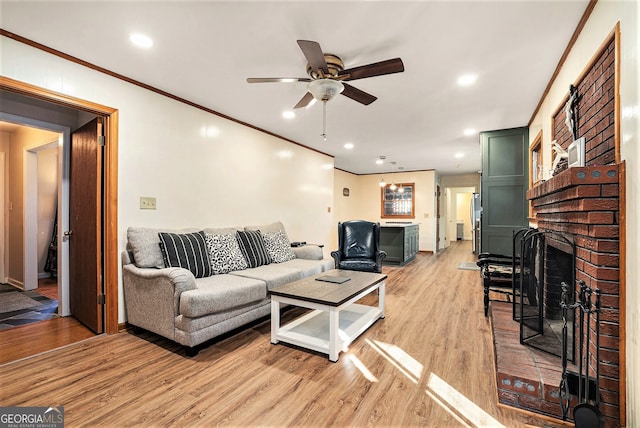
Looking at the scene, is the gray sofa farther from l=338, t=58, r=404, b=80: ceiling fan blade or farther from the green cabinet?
the green cabinet

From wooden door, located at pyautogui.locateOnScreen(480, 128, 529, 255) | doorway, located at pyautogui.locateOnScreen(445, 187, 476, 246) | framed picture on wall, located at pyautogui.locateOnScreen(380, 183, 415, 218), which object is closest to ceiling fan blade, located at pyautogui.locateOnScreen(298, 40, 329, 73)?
wooden door, located at pyautogui.locateOnScreen(480, 128, 529, 255)

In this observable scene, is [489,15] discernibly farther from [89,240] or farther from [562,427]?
[89,240]

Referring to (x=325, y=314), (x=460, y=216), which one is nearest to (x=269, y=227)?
(x=325, y=314)

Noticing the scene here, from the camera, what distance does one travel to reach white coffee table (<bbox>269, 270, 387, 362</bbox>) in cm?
238

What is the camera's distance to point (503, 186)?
187 inches

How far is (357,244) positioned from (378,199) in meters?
4.94

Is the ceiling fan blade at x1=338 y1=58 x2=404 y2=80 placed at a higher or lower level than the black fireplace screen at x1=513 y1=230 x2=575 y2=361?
higher

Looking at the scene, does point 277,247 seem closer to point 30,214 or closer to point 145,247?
point 145,247

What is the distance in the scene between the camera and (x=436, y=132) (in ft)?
16.0

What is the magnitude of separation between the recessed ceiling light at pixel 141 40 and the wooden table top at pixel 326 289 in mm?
2223

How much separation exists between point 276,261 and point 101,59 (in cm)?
271

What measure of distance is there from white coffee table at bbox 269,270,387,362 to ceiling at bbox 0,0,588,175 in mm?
1988

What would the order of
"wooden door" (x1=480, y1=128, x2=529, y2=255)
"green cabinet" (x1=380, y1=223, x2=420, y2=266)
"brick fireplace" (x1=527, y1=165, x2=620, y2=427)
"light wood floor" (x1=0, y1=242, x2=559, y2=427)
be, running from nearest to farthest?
"brick fireplace" (x1=527, y1=165, x2=620, y2=427)
"light wood floor" (x1=0, y1=242, x2=559, y2=427)
"wooden door" (x1=480, y1=128, x2=529, y2=255)
"green cabinet" (x1=380, y1=223, x2=420, y2=266)

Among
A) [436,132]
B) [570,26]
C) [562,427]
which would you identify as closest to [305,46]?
[570,26]
